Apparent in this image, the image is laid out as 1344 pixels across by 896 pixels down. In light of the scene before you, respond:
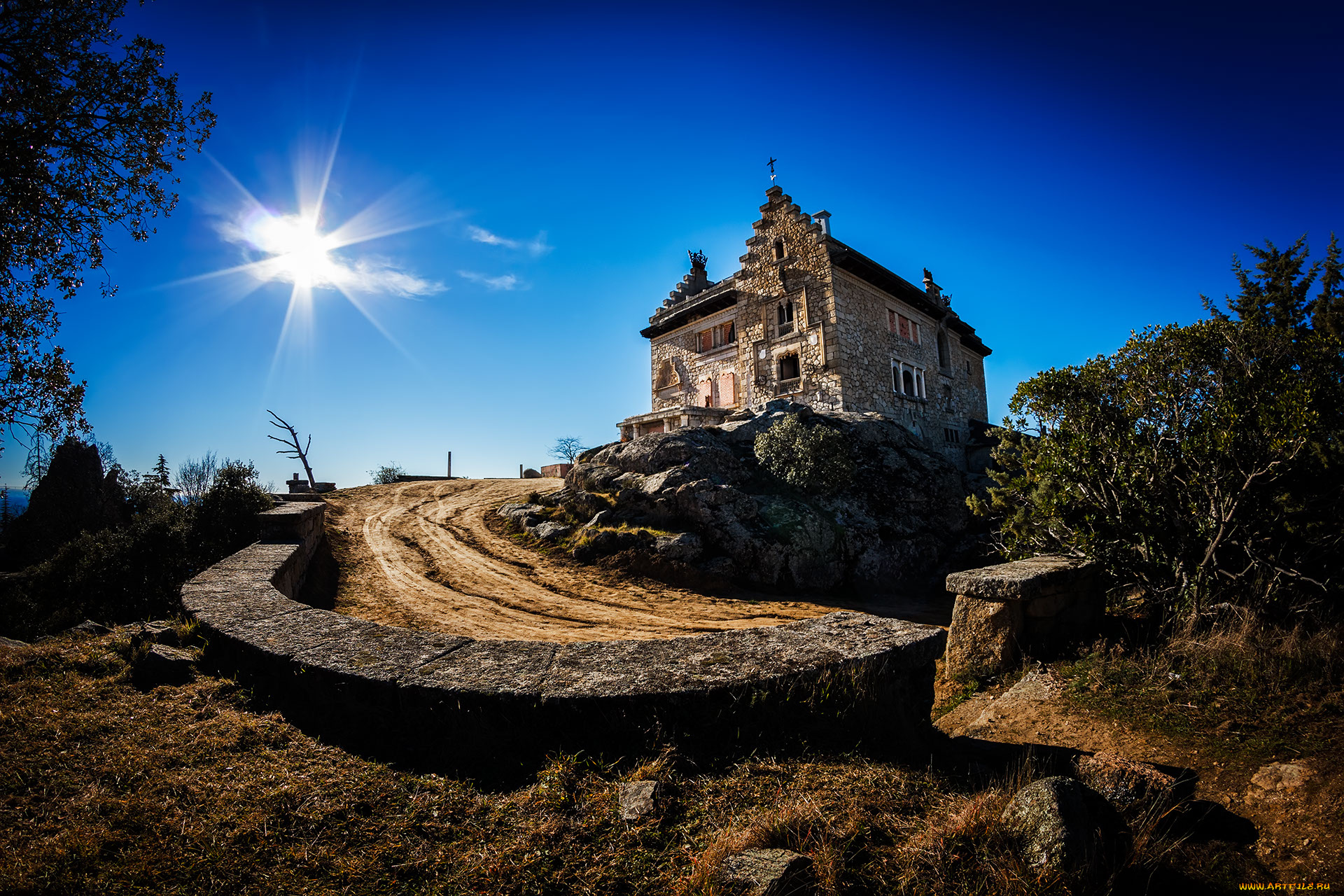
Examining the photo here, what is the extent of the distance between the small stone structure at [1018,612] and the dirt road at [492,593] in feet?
14.1

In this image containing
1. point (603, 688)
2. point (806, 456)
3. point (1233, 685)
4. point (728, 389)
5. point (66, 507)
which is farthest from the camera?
point (728, 389)

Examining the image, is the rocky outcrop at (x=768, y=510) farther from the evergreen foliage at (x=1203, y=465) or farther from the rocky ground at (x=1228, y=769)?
the rocky ground at (x=1228, y=769)

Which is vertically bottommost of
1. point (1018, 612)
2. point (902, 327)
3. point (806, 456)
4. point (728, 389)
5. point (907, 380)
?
point (1018, 612)

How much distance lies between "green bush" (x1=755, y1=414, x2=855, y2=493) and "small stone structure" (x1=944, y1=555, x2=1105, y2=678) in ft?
35.3

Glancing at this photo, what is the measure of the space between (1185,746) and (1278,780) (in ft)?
1.66

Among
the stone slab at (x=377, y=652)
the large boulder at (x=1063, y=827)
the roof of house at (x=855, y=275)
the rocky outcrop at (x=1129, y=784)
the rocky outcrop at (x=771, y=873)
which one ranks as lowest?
the rocky outcrop at (x=1129, y=784)

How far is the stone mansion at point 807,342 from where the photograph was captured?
22.4 meters

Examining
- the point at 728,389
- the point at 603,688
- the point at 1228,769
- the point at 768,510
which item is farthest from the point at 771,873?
the point at 728,389

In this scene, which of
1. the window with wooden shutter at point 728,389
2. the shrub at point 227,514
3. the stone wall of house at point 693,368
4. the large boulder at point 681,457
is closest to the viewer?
the shrub at point 227,514

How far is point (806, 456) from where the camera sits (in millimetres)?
16516

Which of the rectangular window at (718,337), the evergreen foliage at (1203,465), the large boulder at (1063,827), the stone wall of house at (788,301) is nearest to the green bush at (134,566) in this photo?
the large boulder at (1063,827)

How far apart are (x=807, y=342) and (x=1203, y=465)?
60.6 ft

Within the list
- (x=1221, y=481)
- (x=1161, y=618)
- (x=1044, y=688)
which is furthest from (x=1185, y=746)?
(x=1221, y=481)

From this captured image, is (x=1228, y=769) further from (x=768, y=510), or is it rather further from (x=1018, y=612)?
(x=768, y=510)
